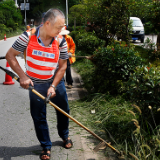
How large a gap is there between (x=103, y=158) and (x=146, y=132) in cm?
70

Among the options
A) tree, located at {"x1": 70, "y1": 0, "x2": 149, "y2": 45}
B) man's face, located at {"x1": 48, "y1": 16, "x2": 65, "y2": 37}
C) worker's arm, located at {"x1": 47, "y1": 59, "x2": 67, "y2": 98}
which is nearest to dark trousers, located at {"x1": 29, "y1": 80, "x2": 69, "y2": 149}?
worker's arm, located at {"x1": 47, "y1": 59, "x2": 67, "y2": 98}

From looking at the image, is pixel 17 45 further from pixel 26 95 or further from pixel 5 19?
Result: pixel 5 19

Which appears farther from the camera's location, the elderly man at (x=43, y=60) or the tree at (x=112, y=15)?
the tree at (x=112, y=15)

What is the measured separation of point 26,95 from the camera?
6848mm

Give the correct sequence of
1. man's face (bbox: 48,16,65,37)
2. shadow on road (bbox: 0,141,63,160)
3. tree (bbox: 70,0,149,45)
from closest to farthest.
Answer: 1. man's face (bbox: 48,16,65,37)
2. shadow on road (bbox: 0,141,63,160)
3. tree (bbox: 70,0,149,45)

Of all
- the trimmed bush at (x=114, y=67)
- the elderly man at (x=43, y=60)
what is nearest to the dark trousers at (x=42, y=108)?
the elderly man at (x=43, y=60)

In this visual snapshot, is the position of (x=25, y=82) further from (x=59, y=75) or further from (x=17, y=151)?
(x=17, y=151)

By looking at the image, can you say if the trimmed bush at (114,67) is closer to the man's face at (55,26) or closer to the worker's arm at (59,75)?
the worker's arm at (59,75)

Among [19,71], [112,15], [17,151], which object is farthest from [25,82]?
[112,15]

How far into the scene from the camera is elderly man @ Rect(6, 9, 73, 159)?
3.03 m

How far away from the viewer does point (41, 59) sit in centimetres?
312

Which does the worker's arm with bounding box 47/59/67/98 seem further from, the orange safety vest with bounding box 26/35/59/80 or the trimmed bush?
the trimmed bush

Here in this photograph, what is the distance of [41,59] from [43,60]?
26 millimetres

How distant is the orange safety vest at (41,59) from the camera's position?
10.2 ft
